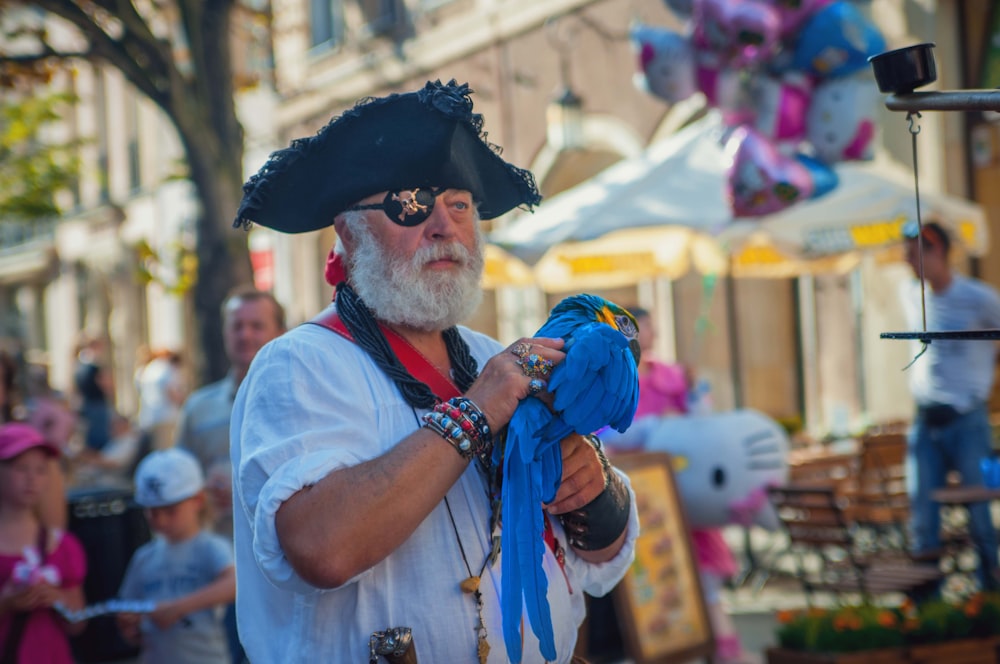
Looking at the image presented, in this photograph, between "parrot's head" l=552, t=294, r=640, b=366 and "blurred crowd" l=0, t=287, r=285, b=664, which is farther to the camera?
"blurred crowd" l=0, t=287, r=285, b=664

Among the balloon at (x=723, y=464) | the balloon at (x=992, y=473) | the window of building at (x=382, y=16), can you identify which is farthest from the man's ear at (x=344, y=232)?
the window of building at (x=382, y=16)

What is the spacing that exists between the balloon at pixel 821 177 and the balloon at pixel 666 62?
92 centimetres

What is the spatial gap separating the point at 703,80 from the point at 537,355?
6.03 m

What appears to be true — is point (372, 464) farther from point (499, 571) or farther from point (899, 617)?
point (899, 617)

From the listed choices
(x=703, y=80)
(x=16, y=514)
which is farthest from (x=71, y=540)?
(x=703, y=80)

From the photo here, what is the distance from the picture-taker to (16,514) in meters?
4.51

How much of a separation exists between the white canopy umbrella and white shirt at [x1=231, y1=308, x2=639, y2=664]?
5.31m

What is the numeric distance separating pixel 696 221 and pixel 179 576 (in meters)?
4.12

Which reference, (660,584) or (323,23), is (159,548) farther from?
(323,23)

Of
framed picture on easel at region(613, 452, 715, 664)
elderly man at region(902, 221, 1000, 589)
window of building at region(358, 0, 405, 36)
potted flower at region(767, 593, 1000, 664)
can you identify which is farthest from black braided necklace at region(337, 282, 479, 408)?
window of building at region(358, 0, 405, 36)

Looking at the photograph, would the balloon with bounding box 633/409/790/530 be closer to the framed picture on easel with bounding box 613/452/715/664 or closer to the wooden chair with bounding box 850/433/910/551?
the framed picture on easel with bounding box 613/452/715/664

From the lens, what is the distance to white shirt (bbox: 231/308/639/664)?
2.08 metres

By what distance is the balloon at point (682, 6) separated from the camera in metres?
8.02

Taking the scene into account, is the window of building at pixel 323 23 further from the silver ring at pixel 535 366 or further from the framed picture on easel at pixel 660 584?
the silver ring at pixel 535 366
